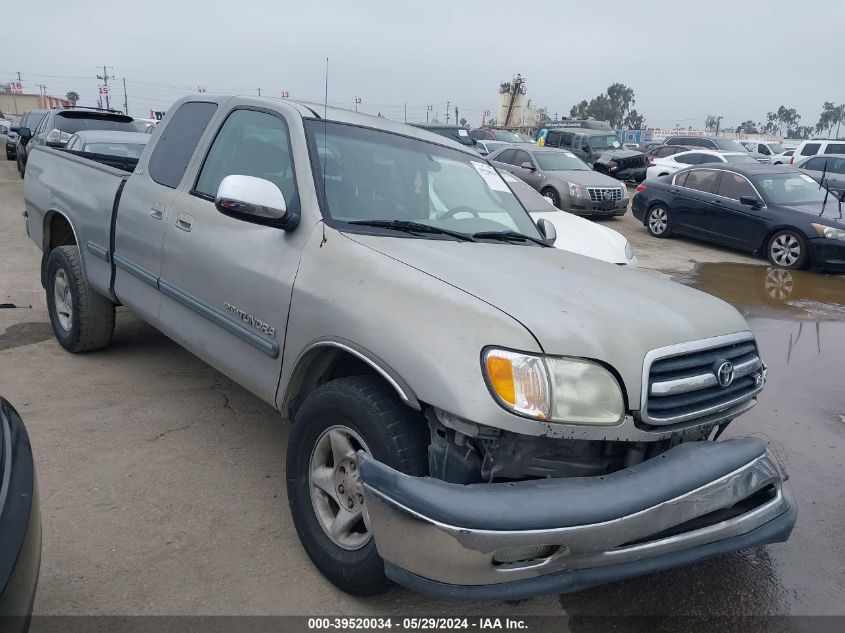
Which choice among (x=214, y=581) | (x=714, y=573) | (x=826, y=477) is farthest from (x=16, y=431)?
(x=826, y=477)

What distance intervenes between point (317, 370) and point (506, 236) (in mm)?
1235

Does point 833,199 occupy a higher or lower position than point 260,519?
higher

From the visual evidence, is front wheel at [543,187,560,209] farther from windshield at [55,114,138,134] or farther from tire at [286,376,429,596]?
tire at [286,376,429,596]

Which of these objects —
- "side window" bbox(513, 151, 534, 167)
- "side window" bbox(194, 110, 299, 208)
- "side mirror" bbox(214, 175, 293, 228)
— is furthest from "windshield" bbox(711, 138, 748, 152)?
"side mirror" bbox(214, 175, 293, 228)

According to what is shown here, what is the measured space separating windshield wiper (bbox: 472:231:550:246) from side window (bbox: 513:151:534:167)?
11.9m

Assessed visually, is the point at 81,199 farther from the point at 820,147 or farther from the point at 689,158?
the point at 820,147

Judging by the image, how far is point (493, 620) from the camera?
2678mm

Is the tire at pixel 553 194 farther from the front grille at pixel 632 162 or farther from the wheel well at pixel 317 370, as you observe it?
the wheel well at pixel 317 370

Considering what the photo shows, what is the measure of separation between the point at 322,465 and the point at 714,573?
1.78 metres

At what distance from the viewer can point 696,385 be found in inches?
98.3

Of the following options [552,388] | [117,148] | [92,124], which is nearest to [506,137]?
[92,124]

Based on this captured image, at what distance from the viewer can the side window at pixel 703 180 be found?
12305 millimetres

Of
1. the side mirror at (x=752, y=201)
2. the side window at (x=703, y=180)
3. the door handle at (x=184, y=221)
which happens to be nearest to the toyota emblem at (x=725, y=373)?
the door handle at (x=184, y=221)

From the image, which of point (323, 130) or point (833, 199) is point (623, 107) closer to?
point (833, 199)
